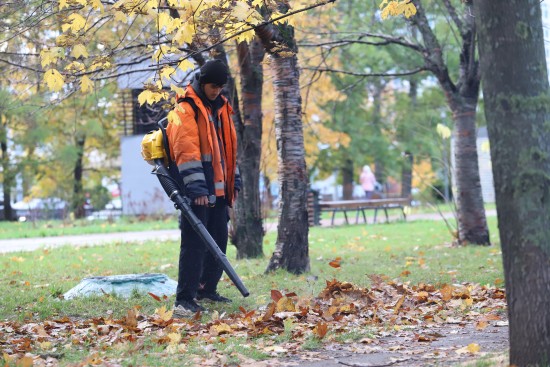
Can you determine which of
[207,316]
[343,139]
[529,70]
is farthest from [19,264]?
[343,139]

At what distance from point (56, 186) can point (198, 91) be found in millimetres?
32458

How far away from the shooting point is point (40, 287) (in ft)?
32.9

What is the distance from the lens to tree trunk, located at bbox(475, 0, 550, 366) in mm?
4543

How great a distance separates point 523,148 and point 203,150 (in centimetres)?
355

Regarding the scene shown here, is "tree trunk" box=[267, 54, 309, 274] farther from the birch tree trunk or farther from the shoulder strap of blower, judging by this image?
the shoulder strap of blower

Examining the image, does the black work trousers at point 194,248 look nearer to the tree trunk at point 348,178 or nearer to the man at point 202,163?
the man at point 202,163

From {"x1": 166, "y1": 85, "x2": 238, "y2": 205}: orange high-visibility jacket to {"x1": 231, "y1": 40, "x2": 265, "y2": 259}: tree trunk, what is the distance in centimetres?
488

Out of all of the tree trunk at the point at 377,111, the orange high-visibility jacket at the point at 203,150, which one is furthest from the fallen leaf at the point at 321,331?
the tree trunk at the point at 377,111

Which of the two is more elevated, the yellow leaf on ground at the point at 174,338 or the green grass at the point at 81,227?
the green grass at the point at 81,227

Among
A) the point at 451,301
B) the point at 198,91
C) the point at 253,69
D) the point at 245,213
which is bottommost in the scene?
the point at 451,301

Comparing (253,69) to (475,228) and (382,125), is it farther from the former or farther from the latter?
(382,125)

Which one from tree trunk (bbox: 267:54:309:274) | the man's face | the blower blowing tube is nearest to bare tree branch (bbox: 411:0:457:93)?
tree trunk (bbox: 267:54:309:274)

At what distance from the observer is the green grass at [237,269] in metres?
6.10

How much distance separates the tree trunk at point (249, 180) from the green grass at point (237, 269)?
1.23ft
